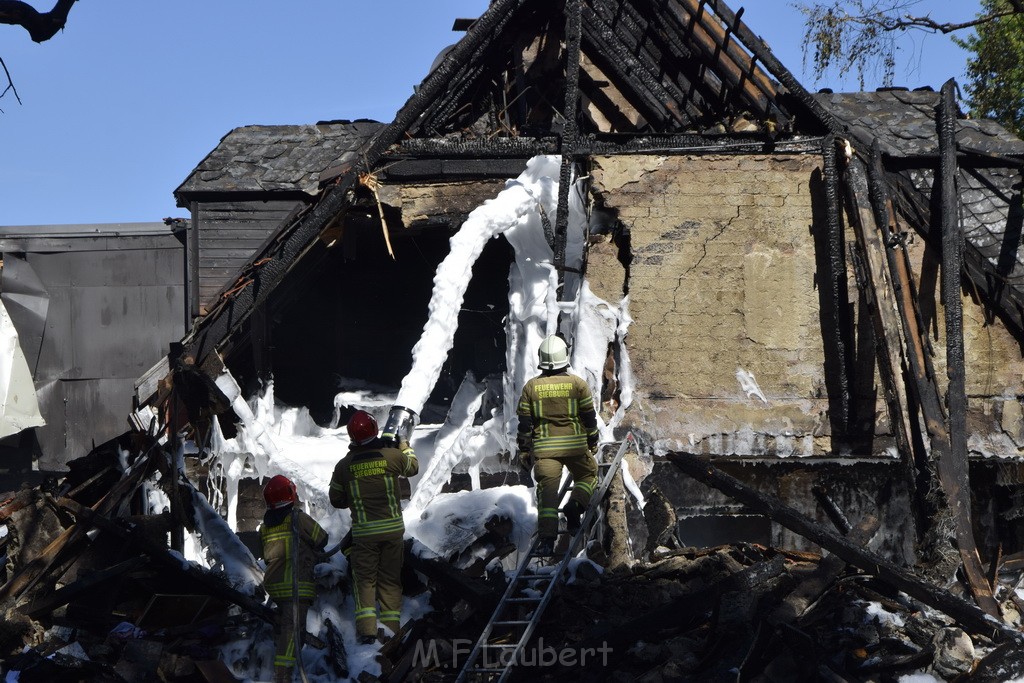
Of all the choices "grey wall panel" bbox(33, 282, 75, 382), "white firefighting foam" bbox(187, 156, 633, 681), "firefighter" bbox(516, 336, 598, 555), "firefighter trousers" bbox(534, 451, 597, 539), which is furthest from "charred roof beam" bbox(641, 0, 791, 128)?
"grey wall panel" bbox(33, 282, 75, 382)

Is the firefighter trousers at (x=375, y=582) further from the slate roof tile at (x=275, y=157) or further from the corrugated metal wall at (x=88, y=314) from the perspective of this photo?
the corrugated metal wall at (x=88, y=314)

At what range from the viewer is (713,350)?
944cm

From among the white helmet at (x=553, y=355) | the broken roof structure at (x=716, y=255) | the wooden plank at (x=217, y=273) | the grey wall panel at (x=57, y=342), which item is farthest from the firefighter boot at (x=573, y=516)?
the grey wall panel at (x=57, y=342)

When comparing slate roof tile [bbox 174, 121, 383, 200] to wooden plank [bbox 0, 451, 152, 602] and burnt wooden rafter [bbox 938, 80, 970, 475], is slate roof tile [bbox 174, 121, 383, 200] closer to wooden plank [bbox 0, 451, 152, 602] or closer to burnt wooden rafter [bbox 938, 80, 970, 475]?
wooden plank [bbox 0, 451, 152, 602]

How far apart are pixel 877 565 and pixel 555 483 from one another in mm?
2183

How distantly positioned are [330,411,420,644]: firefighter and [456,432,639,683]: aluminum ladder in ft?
2.54

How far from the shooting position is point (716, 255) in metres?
9.52

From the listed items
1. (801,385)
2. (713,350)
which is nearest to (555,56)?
(713,350)

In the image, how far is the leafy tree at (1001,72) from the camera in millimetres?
16172

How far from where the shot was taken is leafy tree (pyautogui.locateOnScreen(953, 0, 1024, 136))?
16.2 meters

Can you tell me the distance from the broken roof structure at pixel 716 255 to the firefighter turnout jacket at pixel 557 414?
1305 millimetres

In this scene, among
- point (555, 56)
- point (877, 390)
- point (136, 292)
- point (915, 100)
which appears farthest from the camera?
point (136, 292)

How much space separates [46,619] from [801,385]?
6.23m

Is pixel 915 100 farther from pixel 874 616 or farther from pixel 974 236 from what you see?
pixel 874 616
